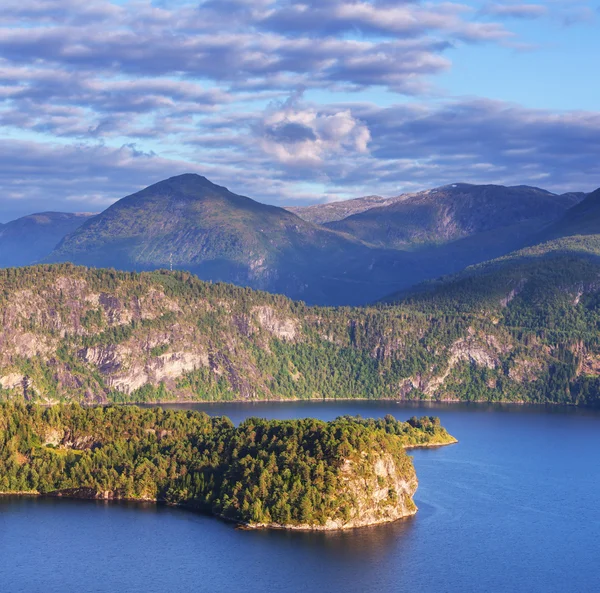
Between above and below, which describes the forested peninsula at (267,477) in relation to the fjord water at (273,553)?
above

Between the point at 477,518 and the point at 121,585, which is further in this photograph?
the point at 477,518

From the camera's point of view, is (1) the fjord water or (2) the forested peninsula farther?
(2) the forested peninsula

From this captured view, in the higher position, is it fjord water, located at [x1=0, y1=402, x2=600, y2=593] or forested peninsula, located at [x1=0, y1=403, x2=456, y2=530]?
forested peninsula, located at [x1=0, y1=403, x2=456, y2=530]

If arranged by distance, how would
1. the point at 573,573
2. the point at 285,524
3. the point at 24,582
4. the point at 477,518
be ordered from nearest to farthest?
the point at 24,582 → the point at 573,573 → the point at 285,524 → the point at 477,518

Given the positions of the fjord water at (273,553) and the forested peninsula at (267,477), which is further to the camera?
the forested peninsula at (267,477)

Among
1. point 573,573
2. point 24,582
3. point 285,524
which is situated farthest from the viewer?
point 285,524

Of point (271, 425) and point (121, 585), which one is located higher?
point (271, 425)

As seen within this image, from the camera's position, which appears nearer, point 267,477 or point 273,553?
point 273,553

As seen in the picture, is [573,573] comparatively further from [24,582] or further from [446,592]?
[24,582]

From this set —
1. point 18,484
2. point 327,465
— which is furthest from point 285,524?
point 18,484

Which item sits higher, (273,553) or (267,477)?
(267,477)
